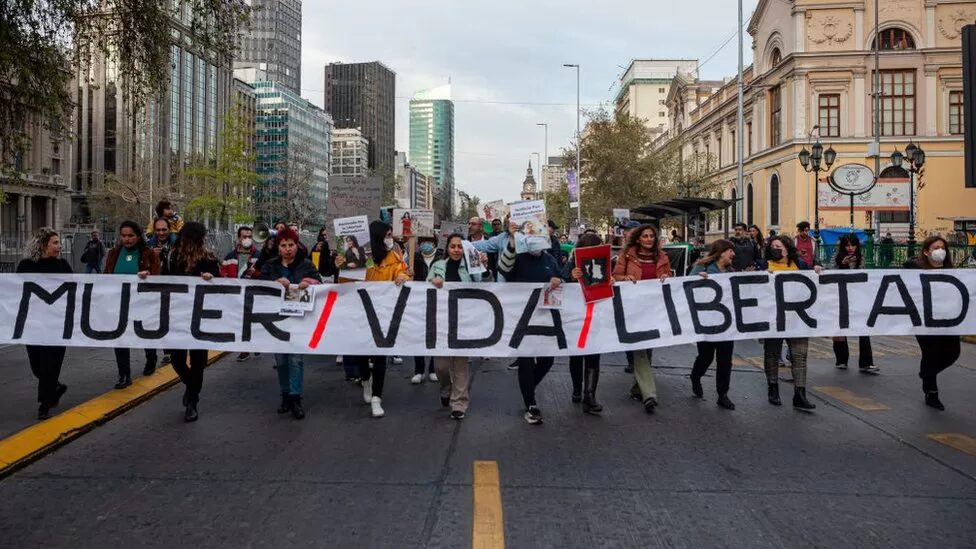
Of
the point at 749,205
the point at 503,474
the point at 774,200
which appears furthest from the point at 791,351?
the point at 749,205

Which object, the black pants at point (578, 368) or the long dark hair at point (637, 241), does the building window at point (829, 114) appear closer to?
the long dark hair at point (637, 241)

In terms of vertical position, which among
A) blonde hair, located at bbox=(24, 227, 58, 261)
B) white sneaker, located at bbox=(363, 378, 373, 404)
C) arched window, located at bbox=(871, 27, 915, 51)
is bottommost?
white sneaker, located at bbox=(363, 378, 373, 404)

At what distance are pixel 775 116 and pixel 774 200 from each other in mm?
5679

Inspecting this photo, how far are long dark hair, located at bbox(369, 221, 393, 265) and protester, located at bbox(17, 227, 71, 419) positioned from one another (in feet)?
10.1

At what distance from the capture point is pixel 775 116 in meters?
49.5

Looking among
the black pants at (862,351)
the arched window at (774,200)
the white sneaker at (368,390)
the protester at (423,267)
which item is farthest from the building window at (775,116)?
the white sneaker at (368,390)

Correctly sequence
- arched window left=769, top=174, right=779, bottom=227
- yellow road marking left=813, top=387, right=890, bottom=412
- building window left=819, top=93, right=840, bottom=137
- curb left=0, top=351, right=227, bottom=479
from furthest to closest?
arched window left=769, top=174, right=779, bottom=227 → building window left=819, top=93, right=840, bottom=137 → yellow road marking left=813, top=387, right=890, bottom=412 → curb left=0, top=351, right=227, bottom=479

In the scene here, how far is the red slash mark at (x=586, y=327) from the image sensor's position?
23.3 ft

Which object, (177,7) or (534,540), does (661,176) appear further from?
(534,540)

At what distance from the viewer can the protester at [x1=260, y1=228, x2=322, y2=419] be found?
702 centimetres

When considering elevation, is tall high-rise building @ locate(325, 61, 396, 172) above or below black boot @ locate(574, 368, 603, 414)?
above

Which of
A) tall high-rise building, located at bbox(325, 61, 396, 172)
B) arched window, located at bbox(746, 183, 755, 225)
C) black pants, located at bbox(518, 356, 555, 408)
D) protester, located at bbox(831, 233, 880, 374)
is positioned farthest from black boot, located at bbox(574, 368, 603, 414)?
tall high-rise building, located at bbox(325, 61, 396, 172)

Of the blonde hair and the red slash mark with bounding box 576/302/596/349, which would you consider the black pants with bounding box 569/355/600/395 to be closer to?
the red slash mark with bounding box 576/302/596/349

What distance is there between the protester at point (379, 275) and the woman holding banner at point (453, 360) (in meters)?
0.37
